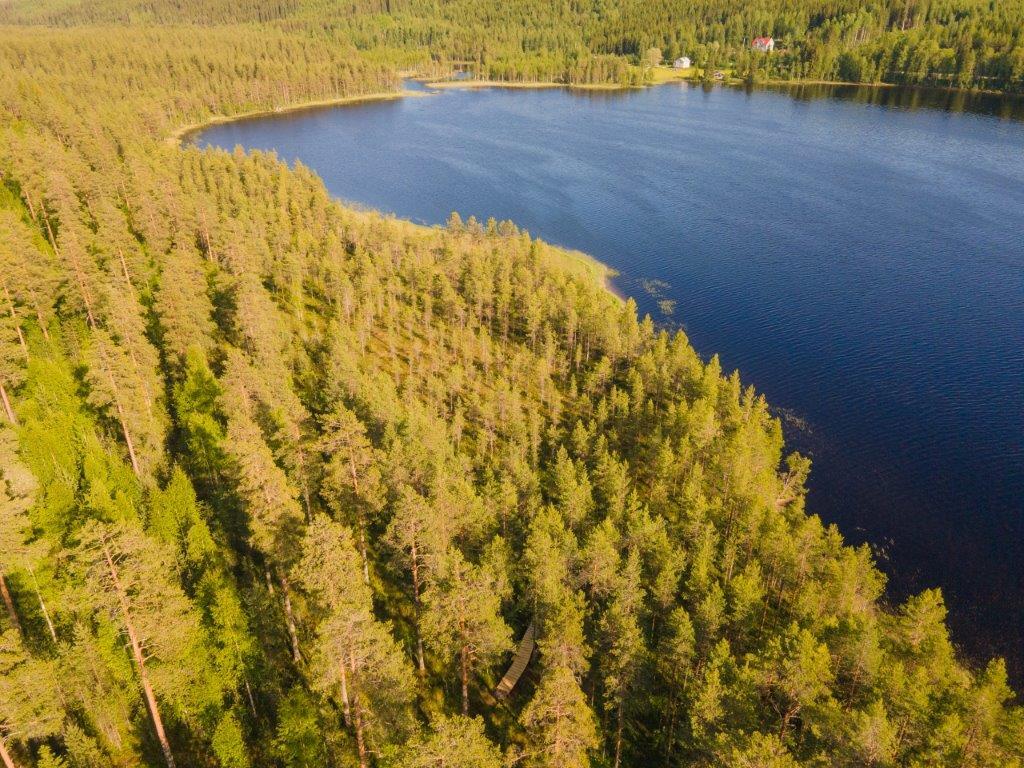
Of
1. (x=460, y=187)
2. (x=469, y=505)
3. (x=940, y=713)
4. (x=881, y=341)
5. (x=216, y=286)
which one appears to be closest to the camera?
(x=940, y=713)

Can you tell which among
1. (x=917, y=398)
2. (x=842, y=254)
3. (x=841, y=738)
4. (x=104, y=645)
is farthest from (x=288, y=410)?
(x=842, y=254)

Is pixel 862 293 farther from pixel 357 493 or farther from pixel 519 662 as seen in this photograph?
pixel 357 493

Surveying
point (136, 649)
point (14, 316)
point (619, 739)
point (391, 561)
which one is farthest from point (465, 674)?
point (14, 316)

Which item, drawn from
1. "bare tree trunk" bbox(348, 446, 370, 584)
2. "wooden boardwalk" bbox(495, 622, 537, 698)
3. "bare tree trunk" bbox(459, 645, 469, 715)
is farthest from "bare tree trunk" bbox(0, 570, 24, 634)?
"wooden boardwalk" bbox(495, 622, 537, 698)

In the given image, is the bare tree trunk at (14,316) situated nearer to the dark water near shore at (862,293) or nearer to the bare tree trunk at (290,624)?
the bare tree trunk at (290,624)

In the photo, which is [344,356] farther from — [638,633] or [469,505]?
[638,633]
